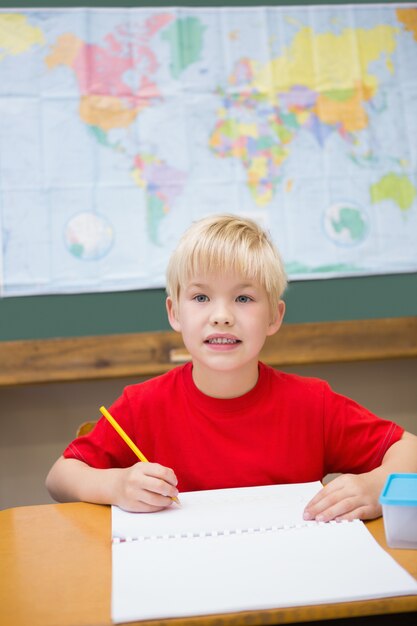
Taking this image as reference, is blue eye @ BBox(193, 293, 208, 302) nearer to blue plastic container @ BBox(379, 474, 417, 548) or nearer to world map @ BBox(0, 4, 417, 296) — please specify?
blue plastic container @ BBox(379, 474, 417, 548)

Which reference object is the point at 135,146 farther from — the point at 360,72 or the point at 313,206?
the point at 360,72

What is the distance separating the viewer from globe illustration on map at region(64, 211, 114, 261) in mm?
1982

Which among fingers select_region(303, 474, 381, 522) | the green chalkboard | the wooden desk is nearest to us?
the wooden desk

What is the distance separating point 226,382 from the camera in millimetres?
1194

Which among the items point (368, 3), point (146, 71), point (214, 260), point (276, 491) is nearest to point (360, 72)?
point (368, 3)

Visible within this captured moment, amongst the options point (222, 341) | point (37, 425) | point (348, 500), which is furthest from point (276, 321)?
point (37, 425)

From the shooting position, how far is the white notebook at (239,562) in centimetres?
64

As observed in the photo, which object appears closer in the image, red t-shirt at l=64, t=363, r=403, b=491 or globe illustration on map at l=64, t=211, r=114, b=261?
red t-shirt at l=64, t=363, r=403, b=491

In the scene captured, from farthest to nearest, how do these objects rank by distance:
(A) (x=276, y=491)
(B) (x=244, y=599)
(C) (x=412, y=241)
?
(C) (x=412, y=241) → (A) (x=276, y=491) → (B) (x=244, y=599)

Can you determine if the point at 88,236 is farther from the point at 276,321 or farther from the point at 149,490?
the point at 149,490

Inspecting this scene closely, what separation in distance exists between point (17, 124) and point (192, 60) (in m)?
0.54

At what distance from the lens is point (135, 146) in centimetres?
202

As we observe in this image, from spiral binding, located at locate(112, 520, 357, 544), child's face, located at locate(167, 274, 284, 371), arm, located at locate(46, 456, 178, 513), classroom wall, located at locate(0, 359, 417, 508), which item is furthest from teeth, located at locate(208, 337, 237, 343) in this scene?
classroom wall, located at locate(0, 359, 417, 508)

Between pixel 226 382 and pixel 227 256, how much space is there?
22cm
